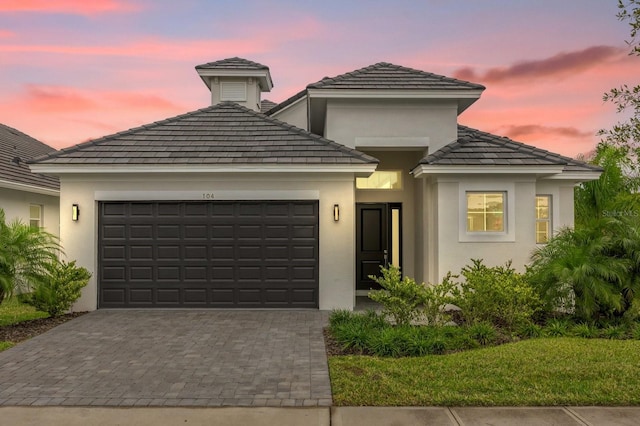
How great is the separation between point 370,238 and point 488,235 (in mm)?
3533

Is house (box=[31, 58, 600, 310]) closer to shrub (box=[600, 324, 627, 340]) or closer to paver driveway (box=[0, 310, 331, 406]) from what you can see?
paver driveway (box=[0, 310, 331, 406])

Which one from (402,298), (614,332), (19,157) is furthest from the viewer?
(19,157)

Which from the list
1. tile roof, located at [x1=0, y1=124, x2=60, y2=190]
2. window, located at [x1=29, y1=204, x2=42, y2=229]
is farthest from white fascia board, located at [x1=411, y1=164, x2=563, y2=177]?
window, located at [x1=29, y1=204, x2=42, y2=229]

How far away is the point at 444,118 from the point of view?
11820mm

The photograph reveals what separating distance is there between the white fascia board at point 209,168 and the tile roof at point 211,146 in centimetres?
10

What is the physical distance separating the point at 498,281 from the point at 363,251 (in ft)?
17.7

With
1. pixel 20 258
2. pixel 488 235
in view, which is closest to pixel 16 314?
pixel 20 258

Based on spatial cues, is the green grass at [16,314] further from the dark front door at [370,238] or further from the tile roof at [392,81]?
the tile roof at [392,81]

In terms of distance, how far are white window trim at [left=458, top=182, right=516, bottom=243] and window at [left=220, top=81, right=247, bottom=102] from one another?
9.09 meters

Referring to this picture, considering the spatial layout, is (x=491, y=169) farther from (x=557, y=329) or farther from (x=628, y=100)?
(x=557, y=329)

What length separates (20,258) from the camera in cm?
841

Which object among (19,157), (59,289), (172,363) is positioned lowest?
(172,363)

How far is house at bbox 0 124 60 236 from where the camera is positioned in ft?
43.5

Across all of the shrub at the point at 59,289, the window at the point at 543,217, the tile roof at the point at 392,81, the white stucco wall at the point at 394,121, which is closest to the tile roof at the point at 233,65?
the tile roof at the point at 392,81
